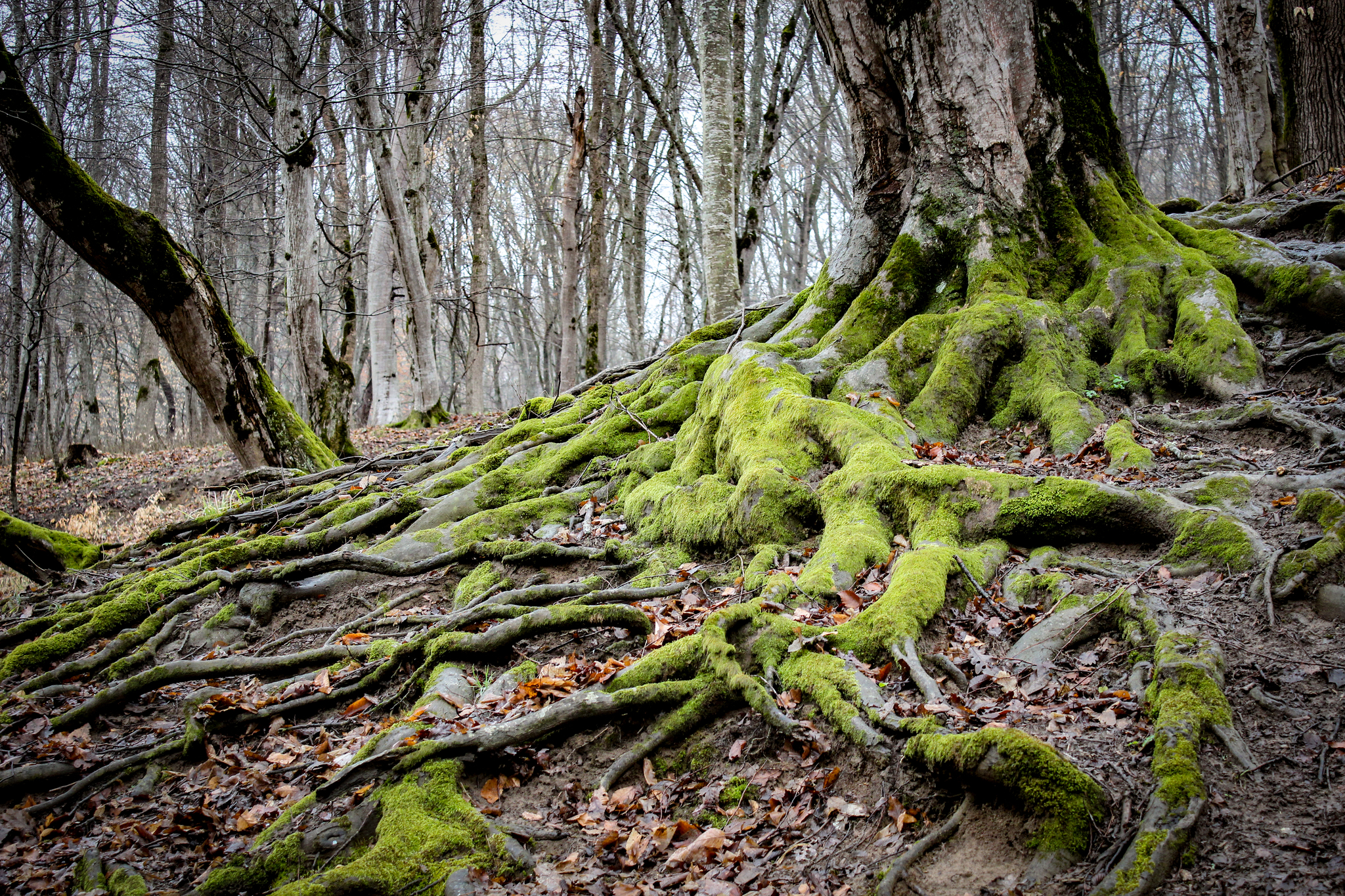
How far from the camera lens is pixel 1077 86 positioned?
6.62 m

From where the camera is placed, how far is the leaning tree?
2906mm

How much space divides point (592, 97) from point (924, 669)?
13783 millimetres

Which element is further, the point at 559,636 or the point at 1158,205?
the point at 1158,205

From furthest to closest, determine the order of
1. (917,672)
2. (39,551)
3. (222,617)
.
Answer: (39,551) → (222,617) → (917,672)

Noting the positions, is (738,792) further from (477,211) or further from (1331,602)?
(477,211)

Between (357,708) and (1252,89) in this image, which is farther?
(1252,89)

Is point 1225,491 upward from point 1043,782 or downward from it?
upward

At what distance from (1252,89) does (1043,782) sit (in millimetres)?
14806

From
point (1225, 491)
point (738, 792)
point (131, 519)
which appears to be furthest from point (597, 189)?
point (738, 792)

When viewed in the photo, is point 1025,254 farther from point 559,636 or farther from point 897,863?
point 897,863

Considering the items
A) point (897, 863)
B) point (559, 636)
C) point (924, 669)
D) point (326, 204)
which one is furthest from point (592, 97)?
point (897, 863)

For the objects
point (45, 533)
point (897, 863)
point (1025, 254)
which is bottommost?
point (897, 863)

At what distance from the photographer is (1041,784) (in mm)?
2316

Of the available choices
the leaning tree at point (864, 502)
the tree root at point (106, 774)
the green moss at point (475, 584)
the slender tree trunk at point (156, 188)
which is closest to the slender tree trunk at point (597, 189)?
the slender tree trunk at point (156, 188)
